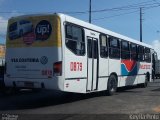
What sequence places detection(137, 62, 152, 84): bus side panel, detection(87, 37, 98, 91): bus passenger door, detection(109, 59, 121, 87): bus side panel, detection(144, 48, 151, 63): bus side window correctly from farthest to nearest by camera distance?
1. detection(144, 48, 151, 63): bus side window
2. detection(137, 62, 152, 84): bus side panel
3. detection(109, 59, 121, 87): bus side panel
4. detection(87, 37, 98, 91): bus passenger door

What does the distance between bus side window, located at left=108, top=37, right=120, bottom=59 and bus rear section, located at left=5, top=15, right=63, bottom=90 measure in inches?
199

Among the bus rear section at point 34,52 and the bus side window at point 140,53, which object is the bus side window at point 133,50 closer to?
the bus side window at point 140,53

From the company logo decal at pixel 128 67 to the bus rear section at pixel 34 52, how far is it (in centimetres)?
701

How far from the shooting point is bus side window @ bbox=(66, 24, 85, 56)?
14.3 meters

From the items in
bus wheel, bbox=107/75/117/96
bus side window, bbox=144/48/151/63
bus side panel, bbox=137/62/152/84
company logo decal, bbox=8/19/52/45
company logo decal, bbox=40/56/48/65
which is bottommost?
bus wheel, bbox=107/75/117/96

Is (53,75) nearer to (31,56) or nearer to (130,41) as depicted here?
(31,56)

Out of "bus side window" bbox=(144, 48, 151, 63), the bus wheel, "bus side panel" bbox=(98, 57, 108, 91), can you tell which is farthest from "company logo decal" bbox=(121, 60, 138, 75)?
"bus side window" bbox=(144, 48, 151, 63)

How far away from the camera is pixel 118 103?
49.3ft

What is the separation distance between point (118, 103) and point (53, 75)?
120 inches

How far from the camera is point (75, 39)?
1472 cm

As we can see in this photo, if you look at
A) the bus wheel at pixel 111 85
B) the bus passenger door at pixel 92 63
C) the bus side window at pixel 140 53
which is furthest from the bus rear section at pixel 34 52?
the bus side window at pixel 140 53

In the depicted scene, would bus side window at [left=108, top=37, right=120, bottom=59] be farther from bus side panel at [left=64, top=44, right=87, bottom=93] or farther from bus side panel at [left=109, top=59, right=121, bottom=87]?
bus side panel at [left=64, top=44, right=87, bottom=93]

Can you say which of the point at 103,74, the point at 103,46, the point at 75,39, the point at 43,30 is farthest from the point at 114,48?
the point at 43,30

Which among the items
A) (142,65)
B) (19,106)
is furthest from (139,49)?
(19,106)
